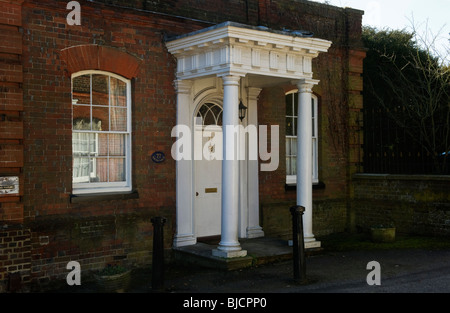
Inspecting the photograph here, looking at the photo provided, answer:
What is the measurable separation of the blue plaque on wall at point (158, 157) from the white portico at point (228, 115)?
313mm

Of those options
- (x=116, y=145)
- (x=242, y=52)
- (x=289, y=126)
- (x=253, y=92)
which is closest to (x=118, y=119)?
(x=116, y=145)

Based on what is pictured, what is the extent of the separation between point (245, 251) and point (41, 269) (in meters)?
3.30

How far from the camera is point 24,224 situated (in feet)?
25.4

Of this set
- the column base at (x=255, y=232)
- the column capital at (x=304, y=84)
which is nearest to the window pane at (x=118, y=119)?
the column capital at (x=304, y=84)

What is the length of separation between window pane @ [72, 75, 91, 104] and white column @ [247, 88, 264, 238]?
3.40m

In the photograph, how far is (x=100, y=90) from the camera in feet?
29.0

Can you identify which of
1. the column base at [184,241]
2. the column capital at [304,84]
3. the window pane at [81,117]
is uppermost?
the column capital at [304,84]

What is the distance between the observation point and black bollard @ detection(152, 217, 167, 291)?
23.5 feet

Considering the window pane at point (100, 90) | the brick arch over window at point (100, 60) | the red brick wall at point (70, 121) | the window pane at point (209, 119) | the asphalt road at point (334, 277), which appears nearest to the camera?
the asphalt road at point (334, 277)

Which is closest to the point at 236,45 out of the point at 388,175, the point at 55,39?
the point at 55,39

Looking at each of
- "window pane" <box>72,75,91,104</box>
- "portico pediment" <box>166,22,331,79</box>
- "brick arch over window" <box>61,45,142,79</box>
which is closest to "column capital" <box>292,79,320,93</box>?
"portico pediment" <box>166,22,331,79</box>

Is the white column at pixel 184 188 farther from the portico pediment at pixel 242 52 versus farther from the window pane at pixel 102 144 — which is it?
the window pane at pixel 102 144

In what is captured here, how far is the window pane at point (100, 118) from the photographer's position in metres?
8.77

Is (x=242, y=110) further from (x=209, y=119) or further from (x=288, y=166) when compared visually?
(x=288, y=166)
